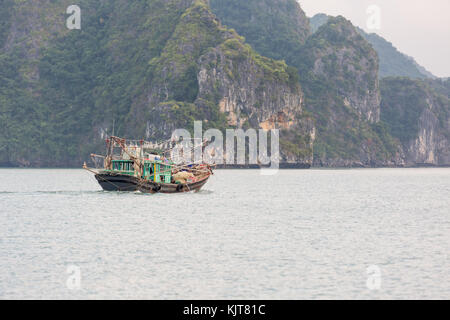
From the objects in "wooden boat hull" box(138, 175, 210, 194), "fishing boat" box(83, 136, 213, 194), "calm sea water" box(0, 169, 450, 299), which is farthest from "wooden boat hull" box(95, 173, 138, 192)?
"calm sea water" box(0, 169, 450, 299)

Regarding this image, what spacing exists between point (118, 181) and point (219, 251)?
40.9 meters

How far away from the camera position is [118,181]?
80.2m

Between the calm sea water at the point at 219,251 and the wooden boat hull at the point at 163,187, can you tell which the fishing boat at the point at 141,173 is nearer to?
the wooden boat hull at the point at 163,187

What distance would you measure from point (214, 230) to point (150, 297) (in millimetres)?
21182

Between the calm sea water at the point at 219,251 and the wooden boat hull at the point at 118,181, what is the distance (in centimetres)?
721

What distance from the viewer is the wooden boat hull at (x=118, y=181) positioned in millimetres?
79438

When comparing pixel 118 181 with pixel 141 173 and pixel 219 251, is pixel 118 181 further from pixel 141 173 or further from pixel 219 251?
pixel 219 251

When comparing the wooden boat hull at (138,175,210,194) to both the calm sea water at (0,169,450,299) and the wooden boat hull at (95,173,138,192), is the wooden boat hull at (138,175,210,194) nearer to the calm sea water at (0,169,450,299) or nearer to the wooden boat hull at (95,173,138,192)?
the wooden boat hull at (95,173,138,192)

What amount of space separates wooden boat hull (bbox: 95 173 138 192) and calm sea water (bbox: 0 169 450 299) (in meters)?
7.21

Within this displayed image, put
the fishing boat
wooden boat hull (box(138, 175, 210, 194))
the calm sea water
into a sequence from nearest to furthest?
the calm sea water → the fishing boat → wooden boat hull (box(138, 175, 210, 194))

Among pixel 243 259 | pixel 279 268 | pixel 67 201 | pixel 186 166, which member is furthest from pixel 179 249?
pixel 186 166

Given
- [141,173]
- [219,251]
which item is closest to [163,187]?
[141,173]

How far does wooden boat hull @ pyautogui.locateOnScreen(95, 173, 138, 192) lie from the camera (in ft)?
261

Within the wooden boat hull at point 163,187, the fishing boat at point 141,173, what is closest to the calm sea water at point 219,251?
the wooden boat hull at point 163,187
